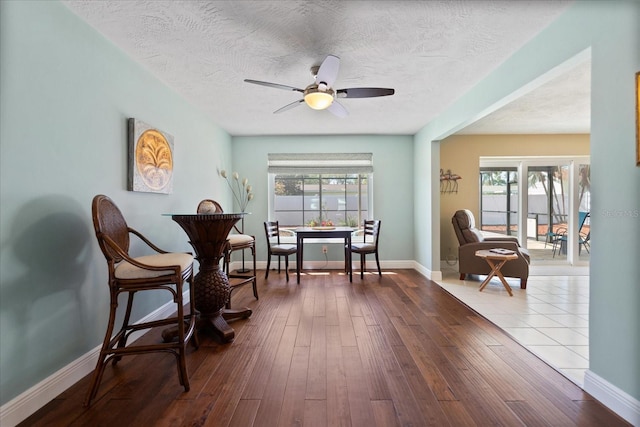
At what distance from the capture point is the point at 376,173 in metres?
5.09

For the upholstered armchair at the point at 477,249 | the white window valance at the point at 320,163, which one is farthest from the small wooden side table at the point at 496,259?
the white window valance at the point at 320,163

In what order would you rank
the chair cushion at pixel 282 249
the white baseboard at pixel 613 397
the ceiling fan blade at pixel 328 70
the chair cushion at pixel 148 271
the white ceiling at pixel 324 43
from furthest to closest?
1. the chair cushion at pixel 282 249
2. the ceiling fan blade at pixel 328 70
3. the white ceiling at pixel 324 43
4. the chair cushion at pixel 148 271
5. the white baseboard at pixel 613 397

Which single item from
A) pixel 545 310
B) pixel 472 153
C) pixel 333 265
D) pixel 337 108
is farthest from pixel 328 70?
pixel 472 153

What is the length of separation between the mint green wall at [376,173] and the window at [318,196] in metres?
0.20

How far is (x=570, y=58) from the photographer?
1.82 meters

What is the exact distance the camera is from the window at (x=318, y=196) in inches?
205

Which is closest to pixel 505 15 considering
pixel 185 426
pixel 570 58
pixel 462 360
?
pixel 570 58

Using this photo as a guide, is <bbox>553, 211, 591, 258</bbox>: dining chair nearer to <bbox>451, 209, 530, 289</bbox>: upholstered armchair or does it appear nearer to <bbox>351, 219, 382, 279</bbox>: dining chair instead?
<bbox>451, 209, 530, 289</bbox>: upholstered armchair

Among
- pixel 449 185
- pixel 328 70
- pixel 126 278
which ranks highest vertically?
pixel 328 70

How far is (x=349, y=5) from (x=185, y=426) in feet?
8.11

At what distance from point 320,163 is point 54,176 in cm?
383

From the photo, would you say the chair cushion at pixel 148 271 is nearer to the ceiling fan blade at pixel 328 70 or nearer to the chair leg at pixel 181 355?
the chair leg at pixel 181 355

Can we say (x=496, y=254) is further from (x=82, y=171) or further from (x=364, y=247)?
(x=82, y=171)

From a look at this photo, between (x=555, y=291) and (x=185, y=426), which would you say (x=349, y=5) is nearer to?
(x=185, y=426)
